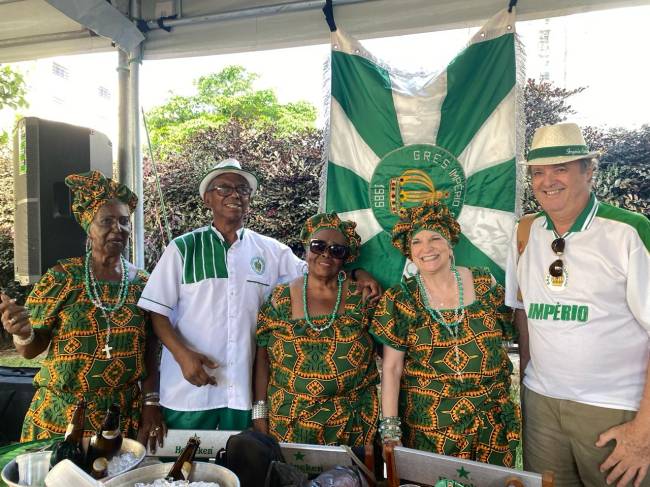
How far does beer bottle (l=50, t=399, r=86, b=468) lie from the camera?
1.50 metres

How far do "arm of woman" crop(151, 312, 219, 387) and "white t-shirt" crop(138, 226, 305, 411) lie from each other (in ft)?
0.20

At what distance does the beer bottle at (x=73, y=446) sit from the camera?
150 cm

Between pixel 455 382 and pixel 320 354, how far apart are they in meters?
0.59

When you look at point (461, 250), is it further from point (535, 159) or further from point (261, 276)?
point (261, 276)

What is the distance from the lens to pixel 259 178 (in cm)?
623

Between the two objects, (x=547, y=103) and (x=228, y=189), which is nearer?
(x=228, y=189)

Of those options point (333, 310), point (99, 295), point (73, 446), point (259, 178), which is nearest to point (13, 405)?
point (99, 295)

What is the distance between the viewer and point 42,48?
3.73 metres

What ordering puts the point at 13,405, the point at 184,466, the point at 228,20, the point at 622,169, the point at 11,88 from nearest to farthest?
the point at 184,466, the point at 228,20, the point at 13,405, the point at 622,169, the point at 11,88

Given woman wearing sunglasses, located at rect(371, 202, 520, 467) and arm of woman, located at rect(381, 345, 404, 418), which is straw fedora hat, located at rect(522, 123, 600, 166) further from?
arm of woman, located at rect(381, 345, 404, 418)

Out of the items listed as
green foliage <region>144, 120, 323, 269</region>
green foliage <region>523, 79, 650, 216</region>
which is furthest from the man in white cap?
green foliage <region>523, 79, 650, 216</region>

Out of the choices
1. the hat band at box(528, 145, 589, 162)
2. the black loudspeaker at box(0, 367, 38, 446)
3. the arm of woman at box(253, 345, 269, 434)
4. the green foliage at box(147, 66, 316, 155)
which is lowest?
the black loudspeaker at box(0, 367, 38, 446)

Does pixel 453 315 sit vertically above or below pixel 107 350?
above

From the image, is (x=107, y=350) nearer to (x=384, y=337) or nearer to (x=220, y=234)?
(x=220, y=234)
